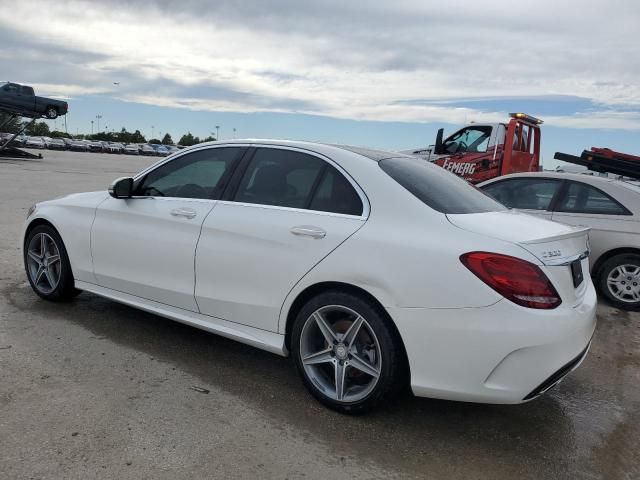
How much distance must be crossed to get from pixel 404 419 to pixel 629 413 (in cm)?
150

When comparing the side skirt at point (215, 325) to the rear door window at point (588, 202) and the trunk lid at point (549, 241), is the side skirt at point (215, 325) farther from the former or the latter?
the rear door window at point (588, 202)

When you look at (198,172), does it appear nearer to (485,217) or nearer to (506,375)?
(485,217)

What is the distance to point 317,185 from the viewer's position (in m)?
3.51

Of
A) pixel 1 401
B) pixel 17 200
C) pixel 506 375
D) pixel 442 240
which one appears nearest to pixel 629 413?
pixel 506 375

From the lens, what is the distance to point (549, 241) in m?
3.03

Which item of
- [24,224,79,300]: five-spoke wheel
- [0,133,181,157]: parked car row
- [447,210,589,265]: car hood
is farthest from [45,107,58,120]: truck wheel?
[447,210,589,265]: car hood

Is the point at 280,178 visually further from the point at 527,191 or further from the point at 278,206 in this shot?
the point at 527,191

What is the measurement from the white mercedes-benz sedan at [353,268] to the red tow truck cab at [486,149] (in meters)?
8.58

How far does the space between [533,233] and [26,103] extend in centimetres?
2997

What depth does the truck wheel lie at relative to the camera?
28.4 meters

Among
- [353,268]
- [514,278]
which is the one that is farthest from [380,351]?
[514,278]

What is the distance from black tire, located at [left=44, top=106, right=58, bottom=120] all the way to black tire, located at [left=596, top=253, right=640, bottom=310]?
28.6 m

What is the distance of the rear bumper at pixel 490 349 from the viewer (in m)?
2.74

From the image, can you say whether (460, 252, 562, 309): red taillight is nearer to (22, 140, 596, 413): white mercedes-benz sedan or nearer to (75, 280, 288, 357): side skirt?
(22, 140, 596, 413): white mercedes-benz sedan
